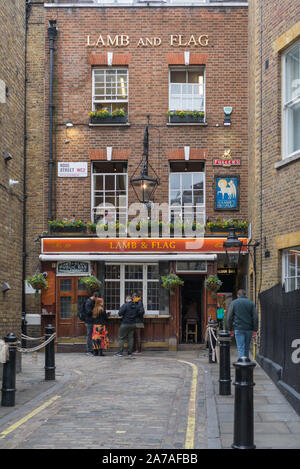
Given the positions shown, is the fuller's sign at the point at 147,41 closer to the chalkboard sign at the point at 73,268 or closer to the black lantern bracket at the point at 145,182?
the black lantern bracket at the point at 145,182

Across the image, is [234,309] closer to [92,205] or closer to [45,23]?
[92,205]

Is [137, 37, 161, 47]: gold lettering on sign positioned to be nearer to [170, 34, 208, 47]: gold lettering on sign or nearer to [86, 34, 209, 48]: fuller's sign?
[86, 34, 209, 48]: fuller's sign

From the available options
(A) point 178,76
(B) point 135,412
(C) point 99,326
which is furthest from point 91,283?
(B) point 135,412

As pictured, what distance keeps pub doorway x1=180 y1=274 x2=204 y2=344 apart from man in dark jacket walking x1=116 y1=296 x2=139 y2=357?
2.96 metres

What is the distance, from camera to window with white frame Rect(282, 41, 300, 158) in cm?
1279

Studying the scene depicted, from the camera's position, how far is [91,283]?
65.3 feet

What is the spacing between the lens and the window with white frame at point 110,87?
837 inches

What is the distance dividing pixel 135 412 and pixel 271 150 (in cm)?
693

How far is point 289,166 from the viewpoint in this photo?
12.7 m

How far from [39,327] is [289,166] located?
1141 centimetres

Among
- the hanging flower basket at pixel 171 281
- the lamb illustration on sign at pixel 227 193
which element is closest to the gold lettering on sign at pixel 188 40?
the lamb illustration on sign at pixel 227 193

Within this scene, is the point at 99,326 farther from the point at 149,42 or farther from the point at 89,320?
the point at 149,42

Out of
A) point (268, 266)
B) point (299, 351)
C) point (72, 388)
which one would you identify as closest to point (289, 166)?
point (268, 266)

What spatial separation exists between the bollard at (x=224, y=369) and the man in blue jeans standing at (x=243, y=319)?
71.0 inches
